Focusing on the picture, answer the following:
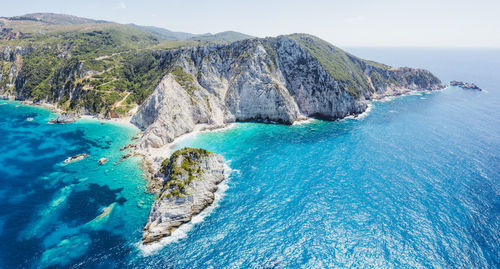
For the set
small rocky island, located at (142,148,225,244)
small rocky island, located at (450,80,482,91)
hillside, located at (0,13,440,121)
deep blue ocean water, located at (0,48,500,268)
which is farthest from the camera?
small rocky island, located at (450,80,482,91)

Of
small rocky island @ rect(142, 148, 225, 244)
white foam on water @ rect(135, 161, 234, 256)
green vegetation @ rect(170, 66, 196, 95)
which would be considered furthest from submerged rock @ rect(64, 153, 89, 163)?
white foam on water @ rect(135, 161, 234, 256)

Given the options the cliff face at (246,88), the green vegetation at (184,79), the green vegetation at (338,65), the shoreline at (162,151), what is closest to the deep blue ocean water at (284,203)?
the shoreline at (162,151)

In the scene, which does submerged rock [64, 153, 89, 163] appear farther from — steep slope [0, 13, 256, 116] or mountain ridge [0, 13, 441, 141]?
steep slope [0, 13, 256, 116]

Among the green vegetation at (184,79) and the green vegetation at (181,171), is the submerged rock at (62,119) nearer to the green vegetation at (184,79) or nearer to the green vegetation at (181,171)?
the green vegetation at (184,79)

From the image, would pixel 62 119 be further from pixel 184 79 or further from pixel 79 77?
pixel 184 79

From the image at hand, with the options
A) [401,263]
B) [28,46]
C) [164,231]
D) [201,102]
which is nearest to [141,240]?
[164,231]
